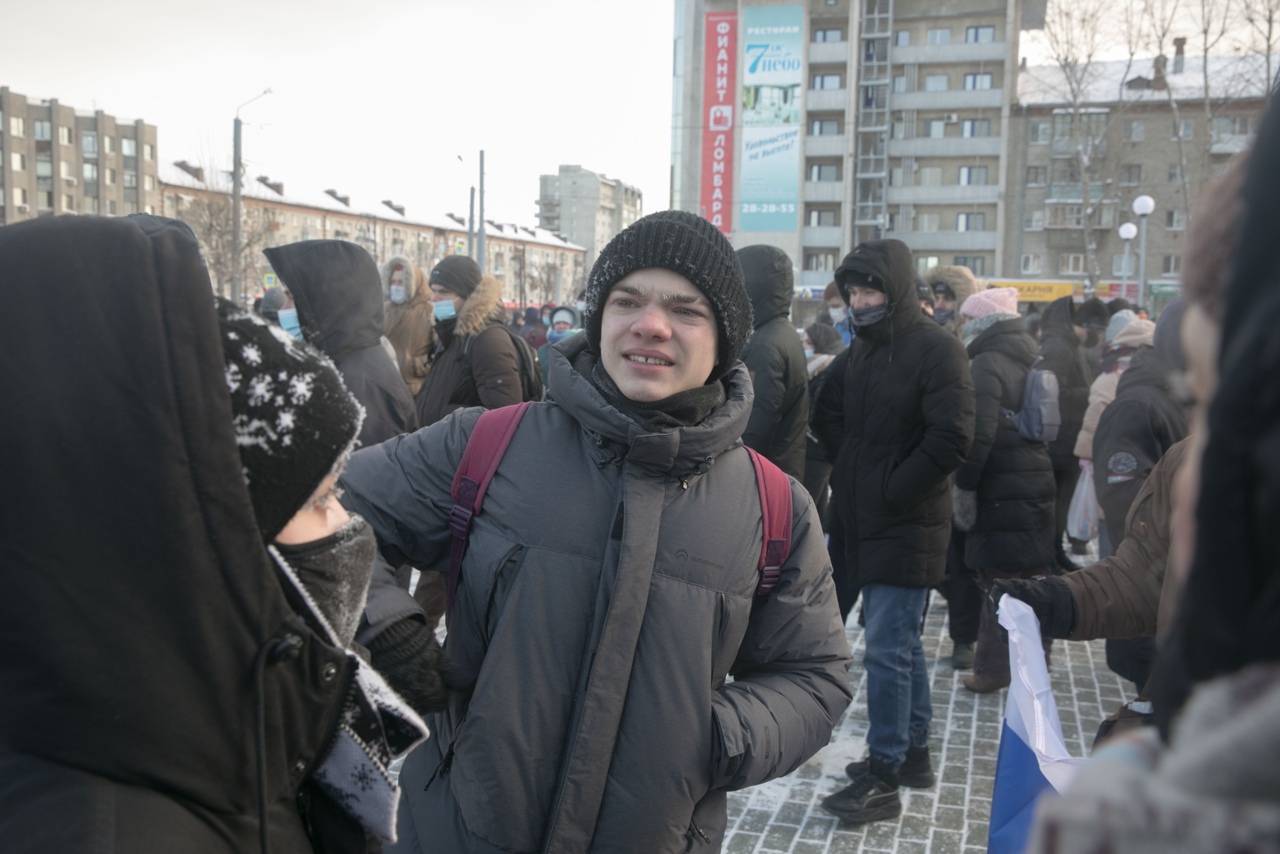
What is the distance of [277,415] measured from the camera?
1.14 m

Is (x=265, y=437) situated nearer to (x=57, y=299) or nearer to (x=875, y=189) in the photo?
(x=57, y=299)

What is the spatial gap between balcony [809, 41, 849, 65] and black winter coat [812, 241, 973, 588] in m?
59.5

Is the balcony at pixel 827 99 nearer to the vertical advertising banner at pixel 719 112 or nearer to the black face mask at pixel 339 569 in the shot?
the vertical advertising banner at pixel 719 112

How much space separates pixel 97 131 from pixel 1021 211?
8338 cm

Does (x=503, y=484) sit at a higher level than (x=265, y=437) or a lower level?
lower

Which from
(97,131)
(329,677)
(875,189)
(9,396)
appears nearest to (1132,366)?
(329,677)

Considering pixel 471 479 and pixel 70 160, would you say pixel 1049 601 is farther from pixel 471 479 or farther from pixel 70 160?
pixel 70 160

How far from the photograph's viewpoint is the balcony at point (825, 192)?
59.1 metres

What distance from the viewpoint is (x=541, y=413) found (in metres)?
2.22

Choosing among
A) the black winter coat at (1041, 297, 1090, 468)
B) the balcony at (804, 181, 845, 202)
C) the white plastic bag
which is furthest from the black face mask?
the balcony at (804, 181, 845, 202)

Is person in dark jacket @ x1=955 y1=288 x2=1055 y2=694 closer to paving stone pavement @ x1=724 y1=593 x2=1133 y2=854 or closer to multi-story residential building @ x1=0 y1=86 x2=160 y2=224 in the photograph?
paving stone pavement @ x1=724 y1=593 x2=1133 y2=854

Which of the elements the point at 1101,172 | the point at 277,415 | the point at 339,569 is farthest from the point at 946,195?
the point at 277,415

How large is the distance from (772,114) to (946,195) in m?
12.0

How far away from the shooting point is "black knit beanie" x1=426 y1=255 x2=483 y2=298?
5.76 metres
